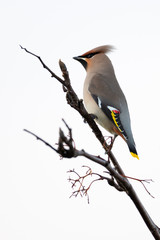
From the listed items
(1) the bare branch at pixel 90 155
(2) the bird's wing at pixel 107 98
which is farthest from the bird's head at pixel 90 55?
(1) the bare branch at pixel 90 155

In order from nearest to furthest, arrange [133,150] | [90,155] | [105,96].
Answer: [90,155], [133,150], [105,96]

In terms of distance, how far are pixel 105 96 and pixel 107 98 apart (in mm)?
35

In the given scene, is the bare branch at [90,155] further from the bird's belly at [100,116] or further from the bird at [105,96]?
the bird's belly at [100,116]

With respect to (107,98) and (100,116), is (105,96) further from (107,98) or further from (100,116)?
(100,116)

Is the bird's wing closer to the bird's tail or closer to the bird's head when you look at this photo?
the bird's tail

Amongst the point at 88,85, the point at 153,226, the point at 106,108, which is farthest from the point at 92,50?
the point at 153,226

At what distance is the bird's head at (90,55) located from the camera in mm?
3950

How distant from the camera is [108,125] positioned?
10.9 feet

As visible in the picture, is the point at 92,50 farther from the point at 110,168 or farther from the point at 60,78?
the point at 110,168

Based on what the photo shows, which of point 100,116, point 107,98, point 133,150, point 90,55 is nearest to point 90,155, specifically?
point 133,150

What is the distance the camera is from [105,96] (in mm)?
3469

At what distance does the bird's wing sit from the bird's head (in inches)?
12.8

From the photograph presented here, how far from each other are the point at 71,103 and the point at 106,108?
4.27ft

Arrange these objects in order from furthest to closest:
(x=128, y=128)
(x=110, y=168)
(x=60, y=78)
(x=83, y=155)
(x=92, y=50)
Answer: (x=92, y=50), (x=128, y=128), (x=60, y=78), (x=110, y=168), (x=83, y=155)
